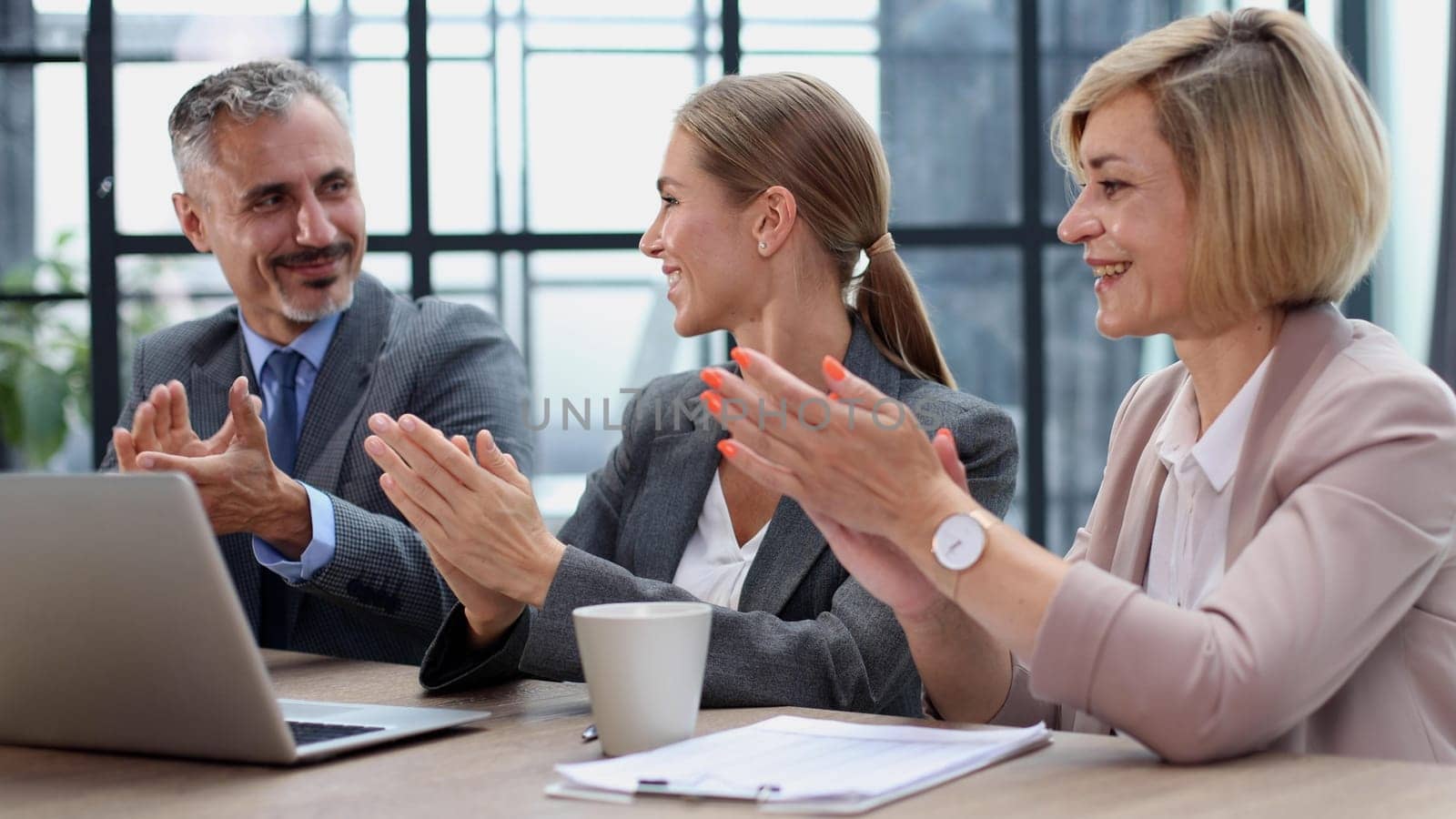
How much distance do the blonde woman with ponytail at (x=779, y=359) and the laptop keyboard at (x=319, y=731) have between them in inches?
9.5

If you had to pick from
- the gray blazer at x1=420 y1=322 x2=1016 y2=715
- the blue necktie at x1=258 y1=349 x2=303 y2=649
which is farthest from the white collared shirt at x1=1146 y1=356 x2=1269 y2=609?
the blue necktie at x1=258 y1=349 x2=303 y2=649

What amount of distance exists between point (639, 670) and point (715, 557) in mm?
732

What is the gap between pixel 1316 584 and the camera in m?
1.05

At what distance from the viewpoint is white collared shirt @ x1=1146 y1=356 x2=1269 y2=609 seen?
1.34m

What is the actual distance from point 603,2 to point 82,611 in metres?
3.15

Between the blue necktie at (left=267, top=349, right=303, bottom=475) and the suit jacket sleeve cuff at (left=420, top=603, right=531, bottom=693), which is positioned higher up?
the blue necktie at (left=267, top=349, right=303, bottom=475)

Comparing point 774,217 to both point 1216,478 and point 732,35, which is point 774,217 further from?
point 732,35

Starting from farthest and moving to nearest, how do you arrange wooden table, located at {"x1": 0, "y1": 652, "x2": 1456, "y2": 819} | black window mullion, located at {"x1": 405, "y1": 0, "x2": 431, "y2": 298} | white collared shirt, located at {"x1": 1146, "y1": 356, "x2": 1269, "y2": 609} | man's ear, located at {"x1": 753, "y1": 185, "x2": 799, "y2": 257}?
black window mullion, located at {"x1": 405, "y1": 0, "x2": 431, "y2": 298} → man's ear, located at {"x1": 753, "y1": 185, "x2": 799, "y2": 257} → white collared shirt, located at {"x1": 1146, "y1": 356, "x2": 1269, "y2": 609} → wooden table, located at {"x1": 0, "y1": 652, "x2": 1456, "y2": 819}

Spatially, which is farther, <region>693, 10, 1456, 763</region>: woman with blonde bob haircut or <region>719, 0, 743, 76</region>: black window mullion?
<region>719, 0, 743, 76</region>: black window mullion

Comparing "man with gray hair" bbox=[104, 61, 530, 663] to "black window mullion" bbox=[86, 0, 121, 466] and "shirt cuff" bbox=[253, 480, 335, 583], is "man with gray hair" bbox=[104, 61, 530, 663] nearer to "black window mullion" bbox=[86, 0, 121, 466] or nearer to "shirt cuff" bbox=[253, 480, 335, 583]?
"shirt cuff" bbox=[253, 480, 335, 583]

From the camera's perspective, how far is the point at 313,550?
5.84 feet

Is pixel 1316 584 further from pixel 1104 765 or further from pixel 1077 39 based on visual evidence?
pixel 1077 39

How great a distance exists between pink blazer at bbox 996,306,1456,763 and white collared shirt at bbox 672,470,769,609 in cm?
64

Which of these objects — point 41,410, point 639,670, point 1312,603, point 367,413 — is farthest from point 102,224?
point 1312,603
